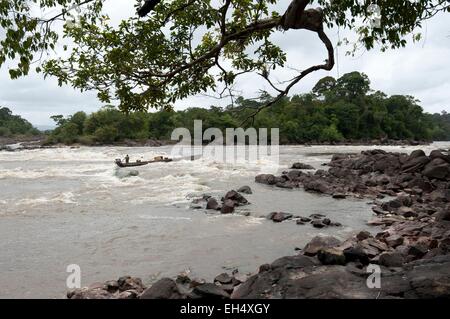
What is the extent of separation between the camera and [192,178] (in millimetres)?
18984

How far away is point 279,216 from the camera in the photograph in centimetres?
1066

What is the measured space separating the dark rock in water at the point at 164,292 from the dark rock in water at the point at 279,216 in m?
5.79

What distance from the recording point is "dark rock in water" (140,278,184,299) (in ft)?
16.2

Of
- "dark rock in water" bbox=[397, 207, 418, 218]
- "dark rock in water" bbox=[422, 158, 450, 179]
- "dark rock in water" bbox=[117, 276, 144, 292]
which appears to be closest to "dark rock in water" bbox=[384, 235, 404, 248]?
"dark rock in water" bbox=[397, 207, 418, 218]

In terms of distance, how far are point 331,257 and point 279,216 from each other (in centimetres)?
521

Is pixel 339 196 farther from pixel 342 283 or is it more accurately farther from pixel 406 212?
pixel 342 283

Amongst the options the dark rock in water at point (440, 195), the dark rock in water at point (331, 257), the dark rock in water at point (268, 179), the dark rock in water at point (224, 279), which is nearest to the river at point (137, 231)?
the dark rock in water at point (268, 179)

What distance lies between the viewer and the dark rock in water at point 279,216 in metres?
10.6

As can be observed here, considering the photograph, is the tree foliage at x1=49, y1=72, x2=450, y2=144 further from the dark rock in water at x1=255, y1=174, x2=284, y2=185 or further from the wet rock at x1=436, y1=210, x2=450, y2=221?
the wet rock at x1=436, y1=210, x2=450, y2=221

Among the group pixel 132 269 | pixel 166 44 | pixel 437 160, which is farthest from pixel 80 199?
pixel 437 160

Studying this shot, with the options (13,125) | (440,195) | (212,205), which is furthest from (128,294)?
(13,125)

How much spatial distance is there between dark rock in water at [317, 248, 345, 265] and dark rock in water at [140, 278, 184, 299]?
78.4 inches

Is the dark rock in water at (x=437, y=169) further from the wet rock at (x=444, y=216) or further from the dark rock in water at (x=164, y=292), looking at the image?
the dark rock in water at (x=164, y=292)
